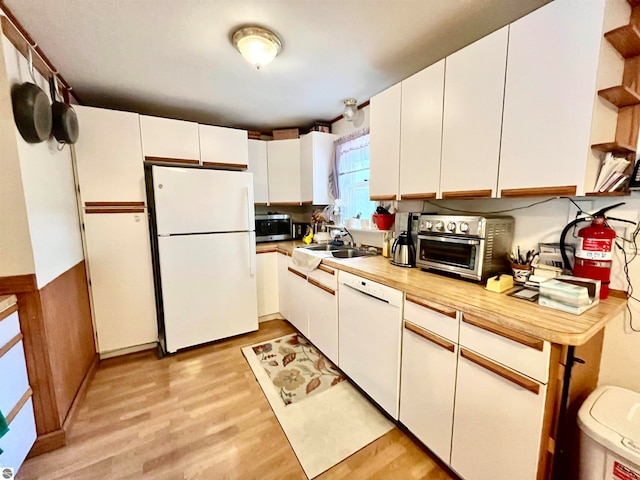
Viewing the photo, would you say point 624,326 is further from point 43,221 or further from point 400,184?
point 43,221

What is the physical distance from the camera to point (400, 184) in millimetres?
1898

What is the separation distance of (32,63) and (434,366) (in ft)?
9.24

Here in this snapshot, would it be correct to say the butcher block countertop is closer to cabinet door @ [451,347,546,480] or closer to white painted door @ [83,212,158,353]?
cabinet door @ [451,347,546,480]

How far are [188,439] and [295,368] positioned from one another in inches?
34.1

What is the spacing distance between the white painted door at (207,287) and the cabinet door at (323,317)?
72 cm

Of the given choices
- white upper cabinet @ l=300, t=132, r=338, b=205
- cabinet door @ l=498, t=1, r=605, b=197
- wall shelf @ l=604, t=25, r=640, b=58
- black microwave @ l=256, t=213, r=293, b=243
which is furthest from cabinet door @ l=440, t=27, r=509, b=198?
black microwave @ l=256, t=213, r=293, b=243

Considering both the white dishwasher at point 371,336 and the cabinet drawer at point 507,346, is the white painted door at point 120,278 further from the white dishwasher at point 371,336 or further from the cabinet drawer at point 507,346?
the cabinet drawer at point 507,346

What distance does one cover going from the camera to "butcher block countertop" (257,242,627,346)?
35.7 inches

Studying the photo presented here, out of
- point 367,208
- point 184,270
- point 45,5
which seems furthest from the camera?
point 367,208

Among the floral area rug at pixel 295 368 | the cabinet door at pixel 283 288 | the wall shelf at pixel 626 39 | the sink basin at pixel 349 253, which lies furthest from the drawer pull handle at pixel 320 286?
the wall shelf at pixel 626 39

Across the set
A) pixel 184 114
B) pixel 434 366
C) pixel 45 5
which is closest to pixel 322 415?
pixel 434 366

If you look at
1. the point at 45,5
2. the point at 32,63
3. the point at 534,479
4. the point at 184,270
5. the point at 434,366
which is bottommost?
the point at 534,479

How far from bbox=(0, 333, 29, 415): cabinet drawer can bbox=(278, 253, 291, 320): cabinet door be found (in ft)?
6.17

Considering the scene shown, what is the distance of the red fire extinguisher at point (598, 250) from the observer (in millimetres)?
1161
